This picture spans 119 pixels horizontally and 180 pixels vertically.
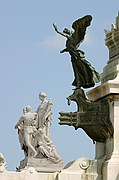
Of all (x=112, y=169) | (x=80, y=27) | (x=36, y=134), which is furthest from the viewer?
(x=36, y=134)

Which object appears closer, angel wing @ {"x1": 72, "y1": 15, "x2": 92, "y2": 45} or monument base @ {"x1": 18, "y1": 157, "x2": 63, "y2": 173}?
angel wing @ {"x1": 72, "y1": 15, "x2": 92, "y2": 45}

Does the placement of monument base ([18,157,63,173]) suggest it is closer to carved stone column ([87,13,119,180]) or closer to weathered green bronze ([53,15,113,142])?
carved stone column ([87,13,119,180])

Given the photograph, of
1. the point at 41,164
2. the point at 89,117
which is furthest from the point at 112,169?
the point at 41,164

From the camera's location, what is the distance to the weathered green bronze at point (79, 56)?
18.3 metres

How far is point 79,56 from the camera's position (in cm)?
1827

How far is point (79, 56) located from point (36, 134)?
9.87 meters

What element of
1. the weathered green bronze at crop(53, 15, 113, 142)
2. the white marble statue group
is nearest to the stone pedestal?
the weathered green bronze at crop(53, 15, 113, 142)

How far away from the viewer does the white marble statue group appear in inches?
1067

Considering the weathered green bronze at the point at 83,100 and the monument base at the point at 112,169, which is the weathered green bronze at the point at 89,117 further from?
the monument base at the point at 112,169

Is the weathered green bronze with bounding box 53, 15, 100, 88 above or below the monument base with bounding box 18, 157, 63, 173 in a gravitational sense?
above

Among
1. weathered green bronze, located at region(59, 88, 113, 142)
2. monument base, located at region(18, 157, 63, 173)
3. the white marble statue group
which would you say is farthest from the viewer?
the white marble statue group

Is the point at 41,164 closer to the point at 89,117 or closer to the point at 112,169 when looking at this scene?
the point at 89,117

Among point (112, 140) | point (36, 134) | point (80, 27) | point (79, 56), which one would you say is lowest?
point (112, 140)

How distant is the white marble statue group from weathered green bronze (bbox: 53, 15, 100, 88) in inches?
342
